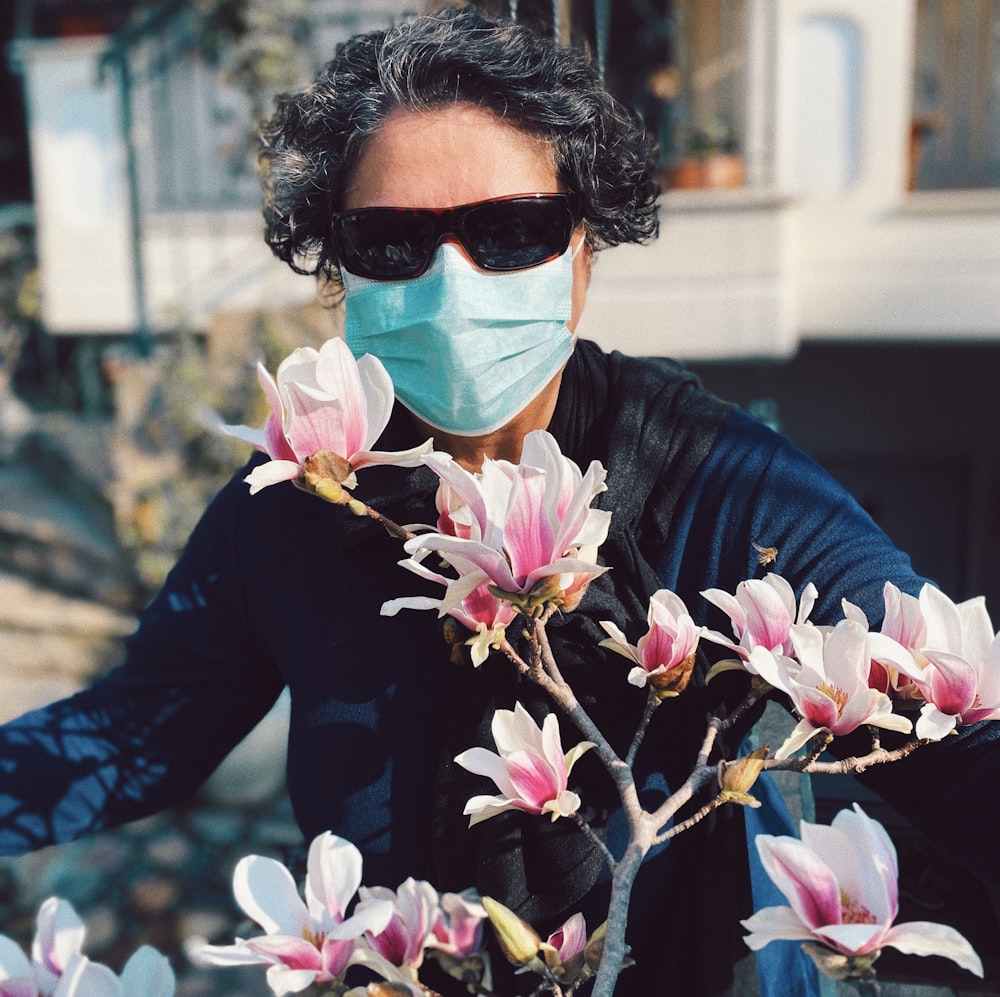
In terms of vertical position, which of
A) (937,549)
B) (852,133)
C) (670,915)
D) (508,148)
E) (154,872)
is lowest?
(154,872)

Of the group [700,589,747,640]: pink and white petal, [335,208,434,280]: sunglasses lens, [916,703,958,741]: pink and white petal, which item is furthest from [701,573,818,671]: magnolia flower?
[335,208,434,280]: sunglasses lens

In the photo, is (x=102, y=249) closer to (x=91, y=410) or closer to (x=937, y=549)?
(x=91, y=410)

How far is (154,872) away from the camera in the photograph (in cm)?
346

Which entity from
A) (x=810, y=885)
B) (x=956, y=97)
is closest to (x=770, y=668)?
(x=810, y=885)

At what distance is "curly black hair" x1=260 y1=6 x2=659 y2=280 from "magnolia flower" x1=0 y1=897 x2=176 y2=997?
0.87m

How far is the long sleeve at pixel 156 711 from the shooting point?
135cm

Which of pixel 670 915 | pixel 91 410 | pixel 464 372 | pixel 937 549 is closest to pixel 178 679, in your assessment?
pixel 464 372

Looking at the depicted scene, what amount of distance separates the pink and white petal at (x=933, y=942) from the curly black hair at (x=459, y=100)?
0.91 m

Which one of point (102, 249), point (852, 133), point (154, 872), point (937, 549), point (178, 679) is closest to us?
point (178, 679)

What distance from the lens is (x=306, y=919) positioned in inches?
29.9

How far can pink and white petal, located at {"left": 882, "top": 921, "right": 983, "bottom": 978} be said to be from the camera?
0.63 m

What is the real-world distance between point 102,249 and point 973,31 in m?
4.69

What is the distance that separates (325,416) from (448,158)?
0.51m

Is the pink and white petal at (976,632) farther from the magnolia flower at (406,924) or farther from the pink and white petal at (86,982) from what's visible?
the pink and white petal at (86,982)
